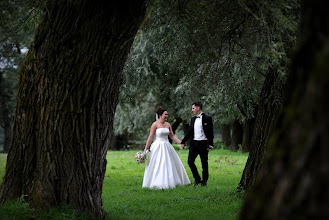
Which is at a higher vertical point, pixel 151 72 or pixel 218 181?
pixel 151 72

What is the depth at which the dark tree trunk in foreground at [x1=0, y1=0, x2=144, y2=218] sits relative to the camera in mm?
5449

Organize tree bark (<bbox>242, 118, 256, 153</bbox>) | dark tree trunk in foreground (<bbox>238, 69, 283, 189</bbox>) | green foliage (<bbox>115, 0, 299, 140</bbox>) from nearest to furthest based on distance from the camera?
green foliage (<bbox>115, 0, 299, 140</bbox>) → dark tree trunk in foreground (<bbox>238, 69, 283, 189</bbox>) → tree bark (<bbox>242, 118, 256, 153</bbox>)

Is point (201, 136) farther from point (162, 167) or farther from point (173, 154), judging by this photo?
point (162, 167)

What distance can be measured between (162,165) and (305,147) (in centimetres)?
962

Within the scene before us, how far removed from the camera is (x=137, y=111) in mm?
28766

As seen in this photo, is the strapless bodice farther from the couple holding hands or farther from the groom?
the groom

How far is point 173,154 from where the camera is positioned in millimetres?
11844

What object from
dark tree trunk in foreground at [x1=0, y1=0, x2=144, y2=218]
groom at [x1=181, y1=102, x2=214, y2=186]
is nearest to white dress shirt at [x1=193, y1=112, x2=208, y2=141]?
groom at [x1=181, y1=102, x2=214, y2=186]

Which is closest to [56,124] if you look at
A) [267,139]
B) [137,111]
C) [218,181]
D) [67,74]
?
[67,74]

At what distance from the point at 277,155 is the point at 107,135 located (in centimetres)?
394

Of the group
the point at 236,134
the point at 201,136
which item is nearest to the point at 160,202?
the point at 201,136

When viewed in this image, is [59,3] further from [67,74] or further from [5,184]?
[5,184]

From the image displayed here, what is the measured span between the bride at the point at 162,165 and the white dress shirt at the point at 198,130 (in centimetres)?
92

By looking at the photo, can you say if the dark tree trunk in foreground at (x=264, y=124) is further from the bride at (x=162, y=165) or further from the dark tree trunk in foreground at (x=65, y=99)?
the dark tree trunk in foreground at (x=65, y=99)
